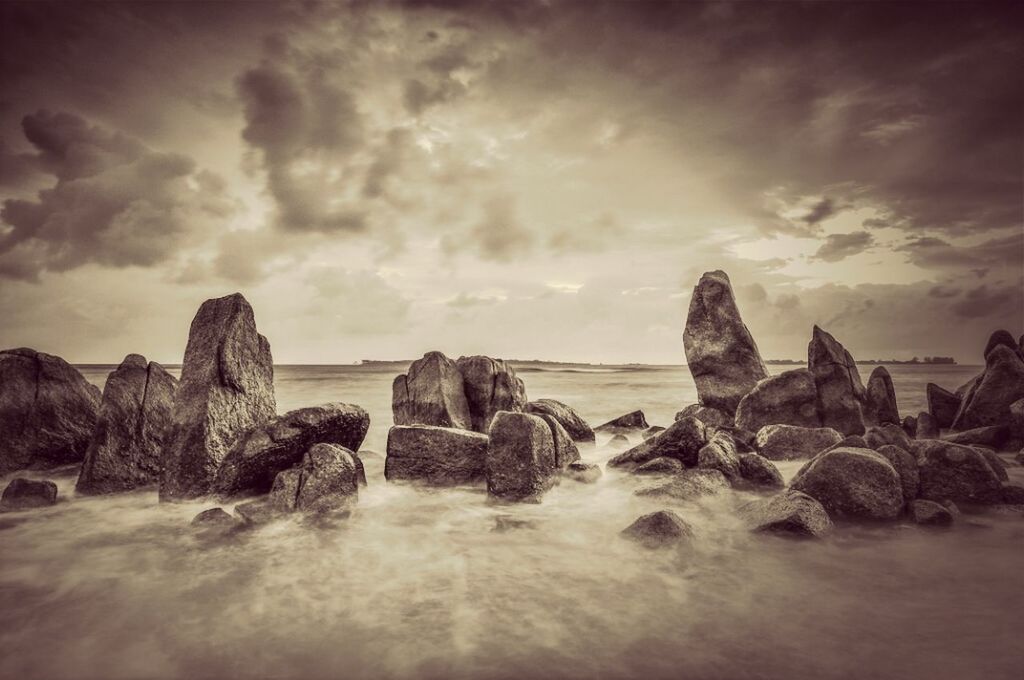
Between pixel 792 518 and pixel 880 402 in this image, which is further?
pixel 880 402

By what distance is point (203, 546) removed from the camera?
506 centimetres

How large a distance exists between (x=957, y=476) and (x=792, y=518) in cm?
258

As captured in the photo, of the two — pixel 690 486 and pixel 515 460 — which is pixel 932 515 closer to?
pixel 690 486

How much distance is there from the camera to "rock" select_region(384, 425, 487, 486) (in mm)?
7723

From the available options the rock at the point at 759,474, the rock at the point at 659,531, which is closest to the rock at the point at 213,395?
the rock at the point at 659,531

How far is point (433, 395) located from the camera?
36.1ft

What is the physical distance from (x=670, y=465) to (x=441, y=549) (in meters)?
4.47

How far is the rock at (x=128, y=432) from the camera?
727cm

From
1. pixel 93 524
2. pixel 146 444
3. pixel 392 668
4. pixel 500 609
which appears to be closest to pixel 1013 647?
pixel 500 609

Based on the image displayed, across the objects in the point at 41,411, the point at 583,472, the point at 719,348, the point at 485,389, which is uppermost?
the point at 719,348

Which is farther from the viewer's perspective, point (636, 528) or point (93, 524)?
point (93, 524)

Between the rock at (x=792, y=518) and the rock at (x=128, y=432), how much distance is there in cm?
772

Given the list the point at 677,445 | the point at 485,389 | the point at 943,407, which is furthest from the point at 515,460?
the point at 943,407

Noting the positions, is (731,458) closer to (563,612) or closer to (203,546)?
(563,612)
